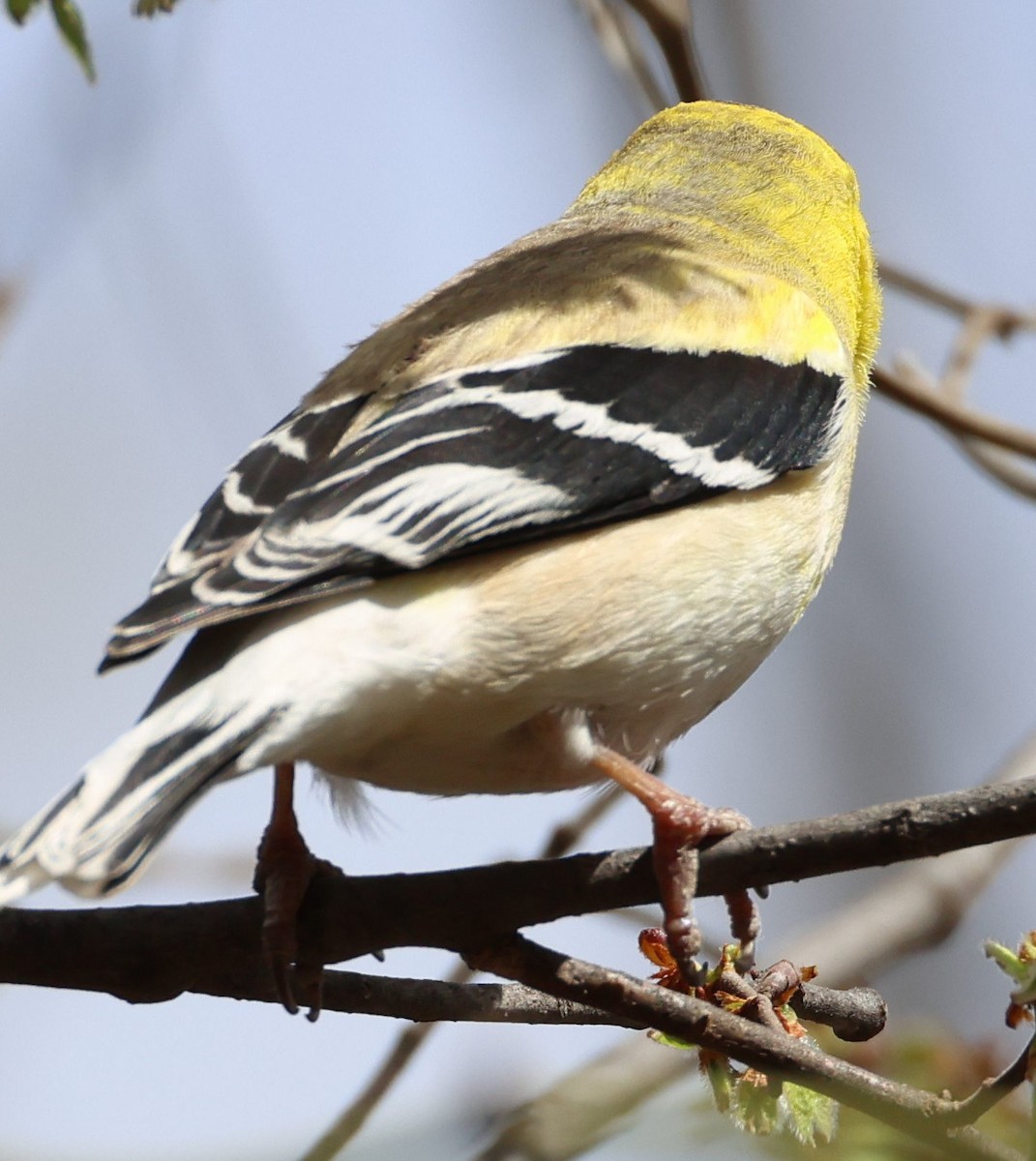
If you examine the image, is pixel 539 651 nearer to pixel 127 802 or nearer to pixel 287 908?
pixel 287 908

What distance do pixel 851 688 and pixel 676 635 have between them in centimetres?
788

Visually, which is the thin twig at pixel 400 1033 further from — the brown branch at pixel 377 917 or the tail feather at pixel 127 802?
the tail feather at pixel 127 802

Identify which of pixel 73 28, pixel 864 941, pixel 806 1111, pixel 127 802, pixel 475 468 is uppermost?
pixel 73 28

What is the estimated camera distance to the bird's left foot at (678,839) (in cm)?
298

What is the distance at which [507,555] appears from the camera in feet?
10.5

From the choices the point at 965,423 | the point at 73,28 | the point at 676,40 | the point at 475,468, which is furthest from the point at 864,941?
the point at 73,28

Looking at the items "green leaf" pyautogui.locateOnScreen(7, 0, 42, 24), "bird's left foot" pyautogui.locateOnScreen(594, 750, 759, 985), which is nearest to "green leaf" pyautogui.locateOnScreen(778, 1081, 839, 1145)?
"bird's left foot" pyautogui.locateOnScreen(594, 750, 759, 985)

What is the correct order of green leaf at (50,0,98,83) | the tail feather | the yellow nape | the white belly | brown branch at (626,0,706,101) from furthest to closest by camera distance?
the yellow nape, brown branch at (626,0,706,101), green leaf at (50,0,98,83), the white belly, the tail feather

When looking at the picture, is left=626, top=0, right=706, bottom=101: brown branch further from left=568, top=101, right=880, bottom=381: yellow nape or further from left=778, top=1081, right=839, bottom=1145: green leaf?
left=778, top=1081, right=839, bottom=1145: green leaf

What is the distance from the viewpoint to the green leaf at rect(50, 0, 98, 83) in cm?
304

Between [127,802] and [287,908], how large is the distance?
2.32 ft

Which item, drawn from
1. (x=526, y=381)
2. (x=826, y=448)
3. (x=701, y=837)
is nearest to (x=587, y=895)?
(x=701, y=837)

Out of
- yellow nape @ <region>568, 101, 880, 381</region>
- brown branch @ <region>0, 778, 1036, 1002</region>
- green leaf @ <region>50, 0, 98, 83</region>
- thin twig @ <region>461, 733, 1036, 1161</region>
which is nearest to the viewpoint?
brown branch @ <region>0, 778, 1036, 1002</region>

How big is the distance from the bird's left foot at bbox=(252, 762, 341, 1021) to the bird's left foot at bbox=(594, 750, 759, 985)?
678 millimetres
